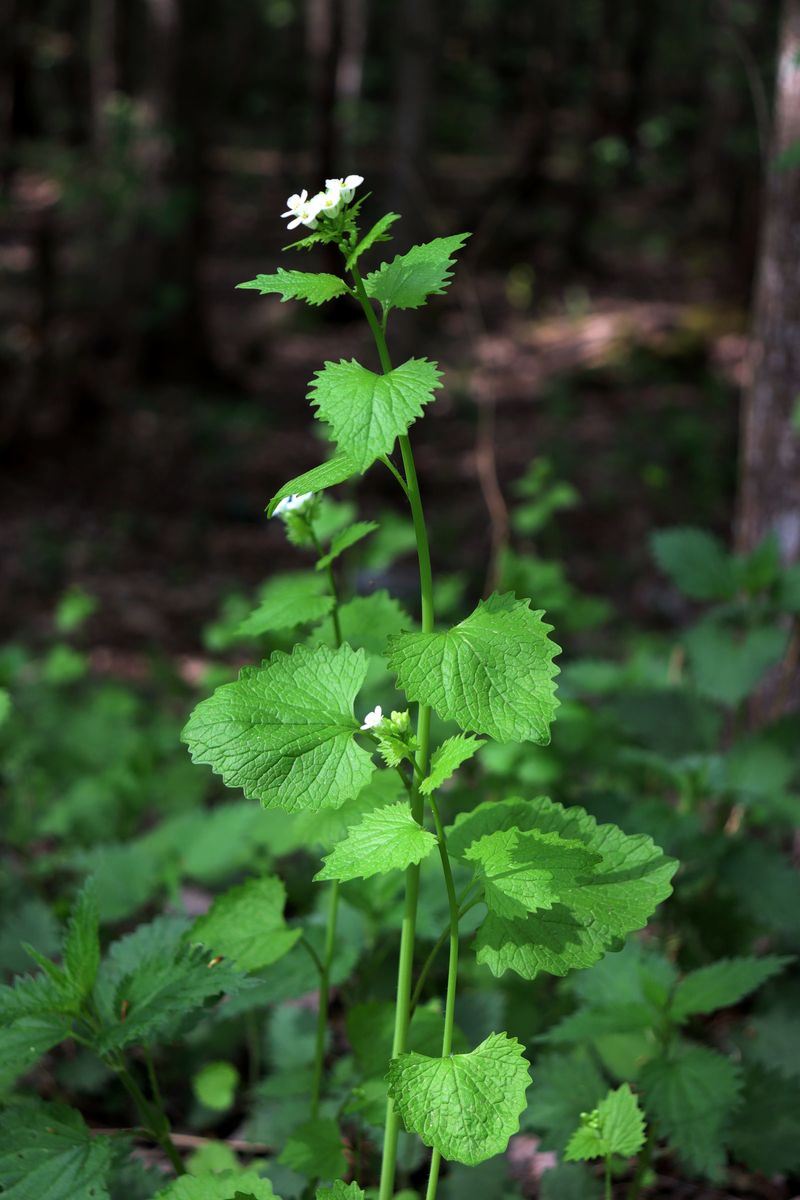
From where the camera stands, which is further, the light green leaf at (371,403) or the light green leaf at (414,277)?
the light green leaf at (414,277)

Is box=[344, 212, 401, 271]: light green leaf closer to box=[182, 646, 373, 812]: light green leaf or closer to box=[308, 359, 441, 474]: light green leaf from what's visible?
box=[308, 359, 441, 474]: light green leaf

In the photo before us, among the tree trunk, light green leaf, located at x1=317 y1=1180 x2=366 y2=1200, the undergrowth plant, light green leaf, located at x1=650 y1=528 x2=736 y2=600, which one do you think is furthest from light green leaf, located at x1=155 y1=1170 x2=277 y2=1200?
the tree trunk

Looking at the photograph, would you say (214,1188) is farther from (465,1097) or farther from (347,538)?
(347,538)

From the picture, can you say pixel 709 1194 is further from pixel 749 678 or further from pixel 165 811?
pixel 165 811

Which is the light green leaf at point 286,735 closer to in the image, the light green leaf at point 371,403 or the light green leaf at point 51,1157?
the light green leaf at point 371,403

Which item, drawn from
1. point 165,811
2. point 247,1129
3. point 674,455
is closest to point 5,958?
point 247,1129

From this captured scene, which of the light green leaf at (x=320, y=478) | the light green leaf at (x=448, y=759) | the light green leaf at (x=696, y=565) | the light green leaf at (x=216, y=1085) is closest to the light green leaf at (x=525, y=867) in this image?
the light green leaf at (x=448, y=759)
